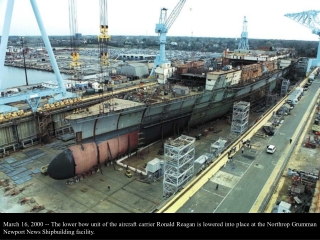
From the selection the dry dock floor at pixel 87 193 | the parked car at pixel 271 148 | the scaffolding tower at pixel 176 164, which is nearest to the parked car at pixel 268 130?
the parked car at pixel 271 148

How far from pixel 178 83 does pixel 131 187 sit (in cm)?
1516

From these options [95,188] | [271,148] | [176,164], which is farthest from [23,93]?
[271,148]

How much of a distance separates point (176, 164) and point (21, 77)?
63.9 m

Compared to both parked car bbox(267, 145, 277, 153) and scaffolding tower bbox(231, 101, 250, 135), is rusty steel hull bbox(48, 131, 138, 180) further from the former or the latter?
parked car bbox(267, 145, 277, 153)

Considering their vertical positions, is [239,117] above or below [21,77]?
above

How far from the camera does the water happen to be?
2266 inches

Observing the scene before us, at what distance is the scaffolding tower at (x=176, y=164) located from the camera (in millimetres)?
14188

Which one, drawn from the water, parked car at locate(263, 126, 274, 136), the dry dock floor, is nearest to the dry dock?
the dry dock floor

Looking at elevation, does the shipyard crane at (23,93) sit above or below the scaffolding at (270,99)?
above

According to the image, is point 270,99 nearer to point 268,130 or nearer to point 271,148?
point 268,130

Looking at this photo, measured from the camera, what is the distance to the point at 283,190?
12.4 m

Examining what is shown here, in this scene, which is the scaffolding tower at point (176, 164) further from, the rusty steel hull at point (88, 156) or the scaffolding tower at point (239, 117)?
the scaffolding tower at point (239, 117)

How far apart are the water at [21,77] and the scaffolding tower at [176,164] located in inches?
2046

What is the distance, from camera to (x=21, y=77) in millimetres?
65375
